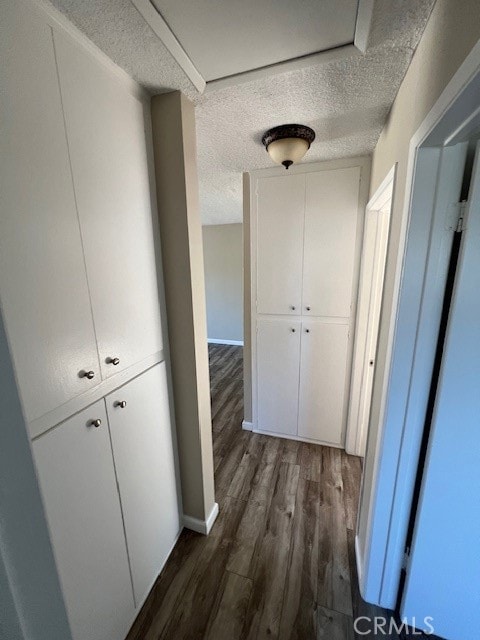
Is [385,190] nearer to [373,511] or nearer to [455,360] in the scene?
[455,360]

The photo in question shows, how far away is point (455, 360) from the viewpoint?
0.85 metres

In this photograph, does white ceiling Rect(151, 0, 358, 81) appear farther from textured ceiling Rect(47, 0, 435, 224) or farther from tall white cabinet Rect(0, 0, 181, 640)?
tall white cabinet Rect(0, 0, 181, 640)

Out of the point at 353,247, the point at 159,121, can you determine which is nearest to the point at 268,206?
the point at 353,247

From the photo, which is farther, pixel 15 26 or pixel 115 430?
pixel 115 430

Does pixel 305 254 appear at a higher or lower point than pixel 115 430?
higher

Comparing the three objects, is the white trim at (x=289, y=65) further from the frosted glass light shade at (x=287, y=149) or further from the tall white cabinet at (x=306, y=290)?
the tall white cabinet at (x=306, y=290)

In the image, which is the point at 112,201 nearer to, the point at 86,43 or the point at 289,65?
the point at 86,43

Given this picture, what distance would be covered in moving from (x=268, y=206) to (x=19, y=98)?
159 cm

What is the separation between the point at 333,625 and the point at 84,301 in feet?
5.50

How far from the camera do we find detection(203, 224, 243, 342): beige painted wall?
15.4 feet

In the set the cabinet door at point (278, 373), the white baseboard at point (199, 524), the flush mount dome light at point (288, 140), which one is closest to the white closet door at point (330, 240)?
the cabinet door at point (278, 373)

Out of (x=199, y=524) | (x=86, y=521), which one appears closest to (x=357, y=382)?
(x=199, y=524)

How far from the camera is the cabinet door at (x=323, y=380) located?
2.05 m

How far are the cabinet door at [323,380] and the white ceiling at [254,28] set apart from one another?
62.3 inches
